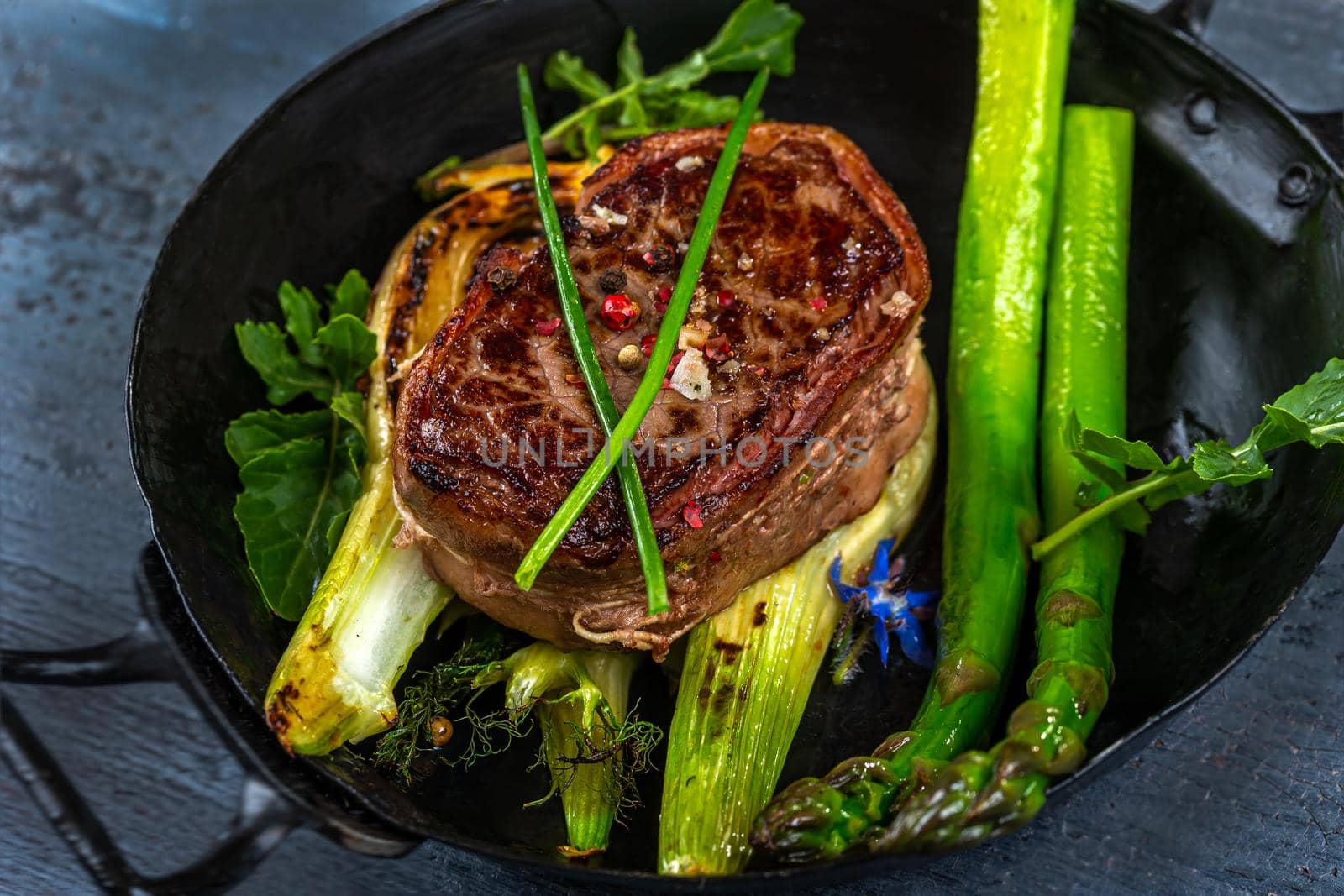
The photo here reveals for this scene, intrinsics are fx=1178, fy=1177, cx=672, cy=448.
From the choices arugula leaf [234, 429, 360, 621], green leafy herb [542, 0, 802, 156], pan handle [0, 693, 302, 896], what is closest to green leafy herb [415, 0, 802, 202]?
green leafy herb [542, 0, 802, 156]

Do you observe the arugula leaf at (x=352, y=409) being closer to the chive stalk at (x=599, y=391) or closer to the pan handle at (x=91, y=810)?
the chive stalk at (x=599, y=391)

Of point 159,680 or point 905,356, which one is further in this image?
point 159,680

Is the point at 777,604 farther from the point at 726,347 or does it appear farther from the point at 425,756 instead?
the point at 425,756

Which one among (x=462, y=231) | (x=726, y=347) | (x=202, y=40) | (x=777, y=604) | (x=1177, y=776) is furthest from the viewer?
(x=202, y=40)

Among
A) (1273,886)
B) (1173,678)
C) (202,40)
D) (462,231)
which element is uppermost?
(202,40)

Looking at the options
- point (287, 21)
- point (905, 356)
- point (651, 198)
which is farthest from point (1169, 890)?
point (287, 21)

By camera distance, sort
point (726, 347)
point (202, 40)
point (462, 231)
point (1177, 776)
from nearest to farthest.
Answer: point (726, 347), point (1177, 776), point (462, 231), point (202, 40)

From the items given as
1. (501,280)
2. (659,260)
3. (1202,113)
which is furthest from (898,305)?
(1202,113)

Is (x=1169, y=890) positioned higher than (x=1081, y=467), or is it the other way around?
(x=1081, y=467)

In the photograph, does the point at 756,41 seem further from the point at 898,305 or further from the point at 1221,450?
the point at 1221,450
